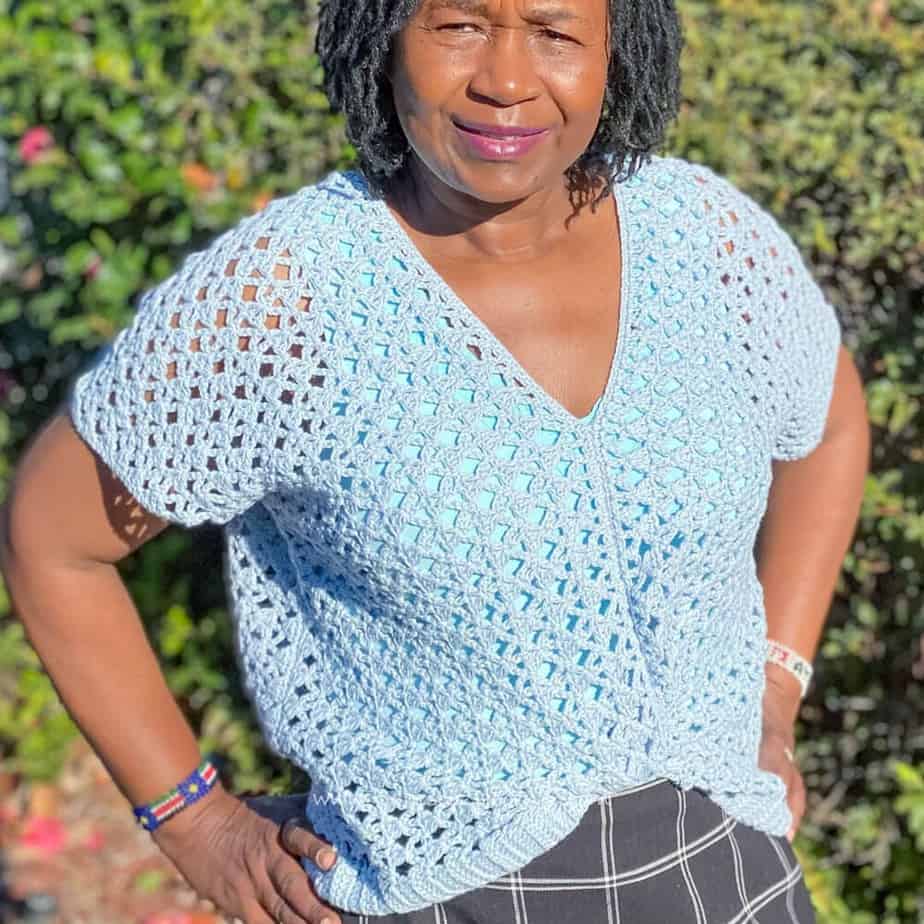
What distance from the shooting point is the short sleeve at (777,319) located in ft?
5.38

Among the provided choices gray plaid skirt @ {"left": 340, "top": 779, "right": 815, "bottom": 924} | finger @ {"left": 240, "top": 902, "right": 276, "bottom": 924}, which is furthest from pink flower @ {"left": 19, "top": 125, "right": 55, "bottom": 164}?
gray plaid skirt @ {"left": 340, "top": 779, "right": 815, "bottom": 924}

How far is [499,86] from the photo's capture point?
1.37 meters

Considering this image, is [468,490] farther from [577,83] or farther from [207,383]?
[577,83]

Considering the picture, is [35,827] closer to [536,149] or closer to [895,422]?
[895,422]

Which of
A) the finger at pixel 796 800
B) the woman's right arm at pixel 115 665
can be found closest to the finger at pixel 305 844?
the woman's right arm at pixel 115 665

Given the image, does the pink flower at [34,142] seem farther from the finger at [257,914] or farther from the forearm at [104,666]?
the finger at [257,914]

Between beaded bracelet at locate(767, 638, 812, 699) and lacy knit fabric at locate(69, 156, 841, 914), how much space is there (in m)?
0.40

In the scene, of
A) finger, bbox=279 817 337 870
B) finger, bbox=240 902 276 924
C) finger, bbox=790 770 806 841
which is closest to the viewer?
finger, bbox=279 817 337 870

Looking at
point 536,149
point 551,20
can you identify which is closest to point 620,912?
point 536,149

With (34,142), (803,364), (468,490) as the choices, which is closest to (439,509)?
(468,490)

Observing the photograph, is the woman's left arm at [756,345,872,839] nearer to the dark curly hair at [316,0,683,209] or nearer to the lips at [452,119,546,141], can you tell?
the dark curly hair at [316,0,683,209]

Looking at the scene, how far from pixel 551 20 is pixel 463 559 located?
545mm

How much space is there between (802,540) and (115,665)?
967mm

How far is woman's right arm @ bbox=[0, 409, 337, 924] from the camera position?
1.56 metres
